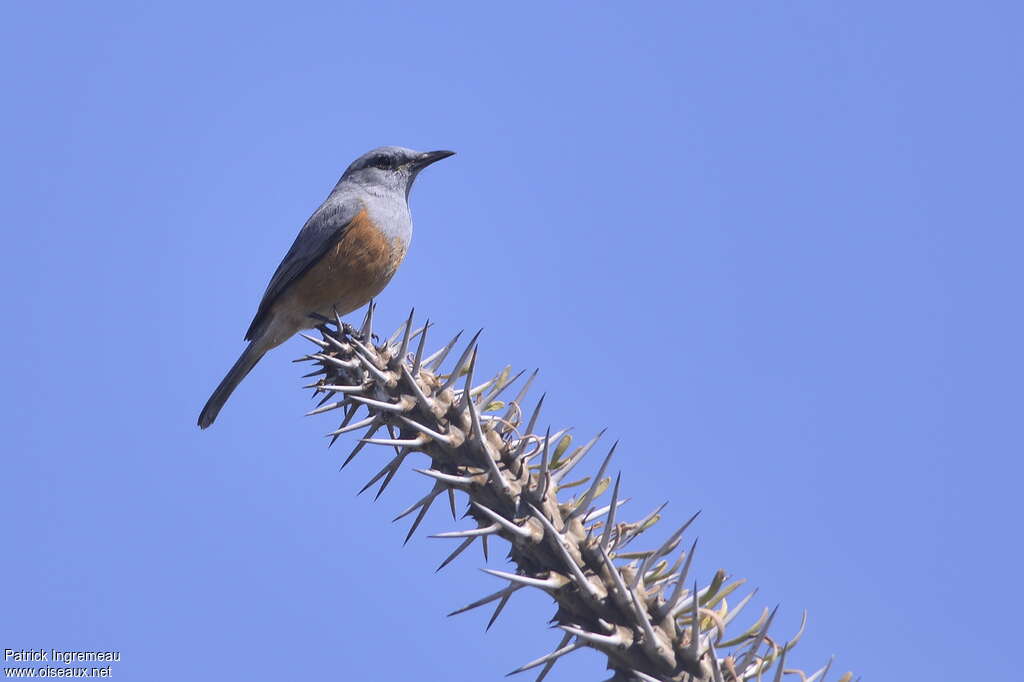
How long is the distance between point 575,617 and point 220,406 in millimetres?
6539

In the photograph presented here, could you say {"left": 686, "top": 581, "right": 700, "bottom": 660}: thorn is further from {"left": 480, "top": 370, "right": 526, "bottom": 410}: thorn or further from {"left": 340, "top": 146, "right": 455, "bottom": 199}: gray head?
{"left": 340, "top": 146, "right": 455, "bottom": 199}: gray head

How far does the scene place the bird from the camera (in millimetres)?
8375

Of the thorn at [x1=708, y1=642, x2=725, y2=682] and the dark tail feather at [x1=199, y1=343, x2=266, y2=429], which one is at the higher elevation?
the dark tail feather at [x1=199, y1=343, x2=266, y2=429]

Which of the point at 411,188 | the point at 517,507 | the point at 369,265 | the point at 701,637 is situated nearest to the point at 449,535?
the point at 517,507

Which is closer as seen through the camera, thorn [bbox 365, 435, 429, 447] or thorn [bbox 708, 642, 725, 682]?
thorn [bbox 708, 642, 725, 682]

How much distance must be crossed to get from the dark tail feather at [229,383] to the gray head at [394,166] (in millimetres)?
1991

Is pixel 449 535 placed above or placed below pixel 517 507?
below

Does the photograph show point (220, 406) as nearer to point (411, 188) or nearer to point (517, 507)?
point (411, 188)

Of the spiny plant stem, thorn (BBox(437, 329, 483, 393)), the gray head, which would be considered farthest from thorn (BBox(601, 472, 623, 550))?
the gray head

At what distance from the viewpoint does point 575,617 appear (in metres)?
2.67

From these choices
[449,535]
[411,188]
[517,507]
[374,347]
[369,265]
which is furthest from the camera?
[411,188]

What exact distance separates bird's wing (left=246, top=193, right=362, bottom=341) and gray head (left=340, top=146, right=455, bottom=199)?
773 mm

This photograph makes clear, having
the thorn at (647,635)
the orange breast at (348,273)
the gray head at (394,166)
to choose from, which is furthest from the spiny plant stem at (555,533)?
the gray head at (394,166)

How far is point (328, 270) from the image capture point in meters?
8.36
